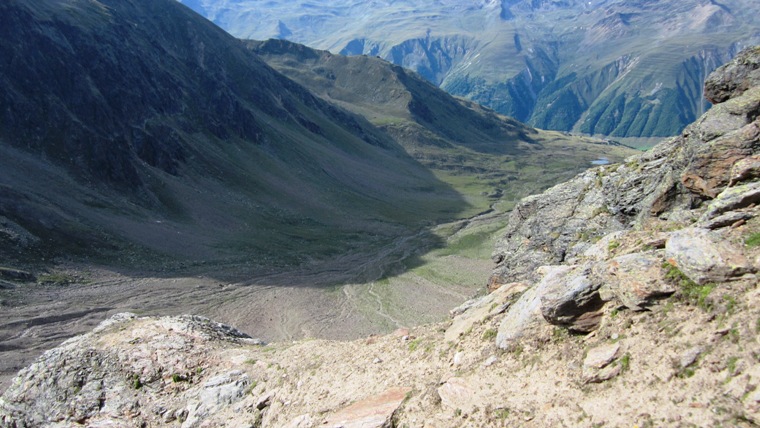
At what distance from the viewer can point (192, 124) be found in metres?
140

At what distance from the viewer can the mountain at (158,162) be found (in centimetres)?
8644

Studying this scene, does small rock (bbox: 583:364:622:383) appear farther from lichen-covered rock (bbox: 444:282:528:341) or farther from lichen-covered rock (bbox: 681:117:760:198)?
lichen-covered rock (bbox: 681:117:760:198)

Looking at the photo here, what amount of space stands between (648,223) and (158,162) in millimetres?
109566

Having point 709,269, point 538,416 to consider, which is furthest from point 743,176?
point 538,416

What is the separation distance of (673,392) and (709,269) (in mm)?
3724

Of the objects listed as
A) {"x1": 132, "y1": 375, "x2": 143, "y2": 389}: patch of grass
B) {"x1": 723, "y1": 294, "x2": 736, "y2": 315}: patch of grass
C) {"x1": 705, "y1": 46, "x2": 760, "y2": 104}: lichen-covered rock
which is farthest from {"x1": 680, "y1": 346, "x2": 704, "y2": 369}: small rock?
{"x1": 132, "y1": 375, "x2": 143, "y2": 389}: patch of grass

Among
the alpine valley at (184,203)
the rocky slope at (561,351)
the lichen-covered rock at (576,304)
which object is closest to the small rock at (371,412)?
the rocky slope at (561,351)

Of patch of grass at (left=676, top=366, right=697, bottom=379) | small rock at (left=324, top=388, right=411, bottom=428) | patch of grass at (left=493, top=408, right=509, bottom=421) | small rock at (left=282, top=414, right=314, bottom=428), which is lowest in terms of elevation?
small rock at (left=282, top=414, right=314, bottom=428)

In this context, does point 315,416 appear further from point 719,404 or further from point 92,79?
point 92,79

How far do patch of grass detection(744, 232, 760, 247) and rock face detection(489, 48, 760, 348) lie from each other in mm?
335

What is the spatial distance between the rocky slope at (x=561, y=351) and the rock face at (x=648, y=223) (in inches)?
2.7

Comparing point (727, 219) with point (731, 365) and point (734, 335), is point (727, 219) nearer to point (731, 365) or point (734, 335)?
point (734, 335)

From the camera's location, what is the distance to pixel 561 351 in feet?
53.5

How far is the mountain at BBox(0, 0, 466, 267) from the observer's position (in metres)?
86.4
